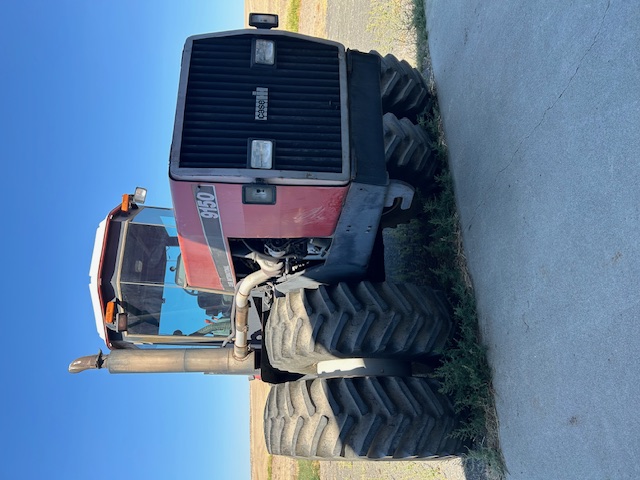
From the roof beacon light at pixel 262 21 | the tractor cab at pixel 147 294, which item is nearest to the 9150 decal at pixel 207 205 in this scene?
the roof beacon light at pixel 262 21

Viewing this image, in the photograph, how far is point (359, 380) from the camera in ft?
10.8

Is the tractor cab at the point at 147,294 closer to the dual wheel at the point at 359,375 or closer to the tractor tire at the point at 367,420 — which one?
the dual wheel at the point at 359,375

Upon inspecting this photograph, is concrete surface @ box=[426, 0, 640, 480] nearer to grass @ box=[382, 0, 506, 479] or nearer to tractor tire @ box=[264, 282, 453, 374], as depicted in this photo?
grass @ box=[382, 0, 506, 479]

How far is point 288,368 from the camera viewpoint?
12.2 feet

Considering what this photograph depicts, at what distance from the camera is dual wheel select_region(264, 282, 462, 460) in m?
3.12

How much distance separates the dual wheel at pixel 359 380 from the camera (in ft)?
10.2

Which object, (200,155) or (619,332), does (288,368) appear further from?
(619,332)

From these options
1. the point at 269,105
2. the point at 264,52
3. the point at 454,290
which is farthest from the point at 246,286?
the point at 264,52

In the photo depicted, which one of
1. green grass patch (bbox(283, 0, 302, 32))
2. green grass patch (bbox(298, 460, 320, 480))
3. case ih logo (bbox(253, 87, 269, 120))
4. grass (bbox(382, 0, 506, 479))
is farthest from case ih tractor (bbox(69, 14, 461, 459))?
green grass patch (bbox(283, 0, 302, 32))

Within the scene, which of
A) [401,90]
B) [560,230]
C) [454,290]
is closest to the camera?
[560,230]

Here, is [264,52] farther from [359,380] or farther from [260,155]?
[359,380]

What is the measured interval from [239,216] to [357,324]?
95 cm

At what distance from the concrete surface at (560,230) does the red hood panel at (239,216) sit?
1024 mm

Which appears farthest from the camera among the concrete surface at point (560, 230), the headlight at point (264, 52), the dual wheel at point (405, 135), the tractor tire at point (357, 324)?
the dual wheel at point (405, 135)
